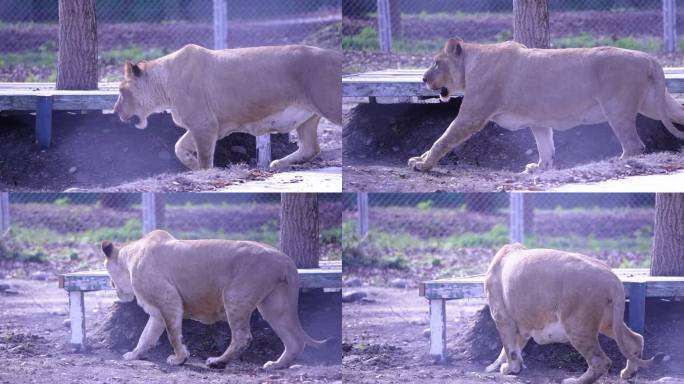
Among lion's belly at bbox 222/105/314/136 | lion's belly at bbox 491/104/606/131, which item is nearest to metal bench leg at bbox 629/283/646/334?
lion's belly at bbox 491/104/606/131

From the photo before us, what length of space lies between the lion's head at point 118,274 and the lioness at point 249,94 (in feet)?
3.21

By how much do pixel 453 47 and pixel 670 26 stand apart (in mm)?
2771

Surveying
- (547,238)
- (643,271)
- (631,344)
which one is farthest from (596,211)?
(631,344)

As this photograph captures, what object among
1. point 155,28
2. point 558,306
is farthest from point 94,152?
point 155,28

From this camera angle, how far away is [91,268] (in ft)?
37.1

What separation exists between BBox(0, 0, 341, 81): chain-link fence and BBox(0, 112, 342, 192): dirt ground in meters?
1.47

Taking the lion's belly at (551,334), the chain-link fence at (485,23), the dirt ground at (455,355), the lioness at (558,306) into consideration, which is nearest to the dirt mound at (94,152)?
the chain-link fence at (485,23)

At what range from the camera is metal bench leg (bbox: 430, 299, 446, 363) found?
359 inches

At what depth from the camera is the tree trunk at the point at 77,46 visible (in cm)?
1003

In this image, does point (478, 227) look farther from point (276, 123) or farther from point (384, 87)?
point (276, 123)

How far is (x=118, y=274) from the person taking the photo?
920cm

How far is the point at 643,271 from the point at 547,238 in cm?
294

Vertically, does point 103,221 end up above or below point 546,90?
below

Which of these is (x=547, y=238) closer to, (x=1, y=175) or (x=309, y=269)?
(x=309, y=269)
